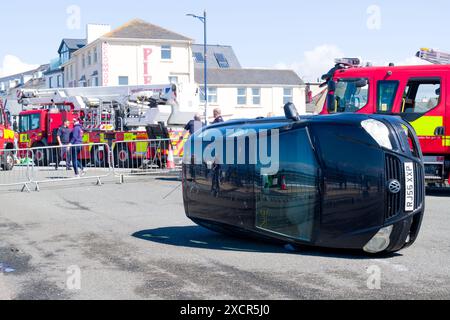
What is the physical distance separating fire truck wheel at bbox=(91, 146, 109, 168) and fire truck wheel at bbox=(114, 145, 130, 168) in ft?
1.45

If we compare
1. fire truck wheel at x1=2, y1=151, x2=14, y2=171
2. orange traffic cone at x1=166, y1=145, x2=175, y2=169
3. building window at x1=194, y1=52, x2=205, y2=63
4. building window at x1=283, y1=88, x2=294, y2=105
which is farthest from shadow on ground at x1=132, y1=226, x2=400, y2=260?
building window at x1=194, y1=52, x2=205, y2=63

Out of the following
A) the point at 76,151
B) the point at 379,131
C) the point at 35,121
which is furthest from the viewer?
the point at 35,121

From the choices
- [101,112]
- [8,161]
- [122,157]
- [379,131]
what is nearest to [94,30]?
[101,112]

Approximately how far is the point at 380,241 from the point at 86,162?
590 inches

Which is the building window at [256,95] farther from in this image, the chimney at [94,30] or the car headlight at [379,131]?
the car headlight at [379,131]

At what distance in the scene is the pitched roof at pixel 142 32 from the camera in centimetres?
5788

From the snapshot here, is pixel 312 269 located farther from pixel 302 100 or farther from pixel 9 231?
pixel 302 100

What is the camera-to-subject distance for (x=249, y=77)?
→ 5966 cm

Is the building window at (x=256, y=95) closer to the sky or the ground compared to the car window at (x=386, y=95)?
closer to the sky

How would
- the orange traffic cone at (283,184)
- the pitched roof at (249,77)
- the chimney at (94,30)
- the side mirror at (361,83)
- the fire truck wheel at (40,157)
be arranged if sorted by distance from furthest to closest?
the chimney at (94,30) < the pitched roof at (249,77) < the fire truck wheel at (40,157) < the side mirror at (361,83) < the orange traffic cone at (283,184)

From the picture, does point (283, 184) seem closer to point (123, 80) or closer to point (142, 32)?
point (123, 80)

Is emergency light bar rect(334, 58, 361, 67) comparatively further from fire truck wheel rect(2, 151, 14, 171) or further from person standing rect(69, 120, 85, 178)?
fire truck wheel rect(2, 151, 14, 171)

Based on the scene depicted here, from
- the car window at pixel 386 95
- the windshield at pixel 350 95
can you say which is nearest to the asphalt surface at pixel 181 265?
the car window at pixel 386 95
